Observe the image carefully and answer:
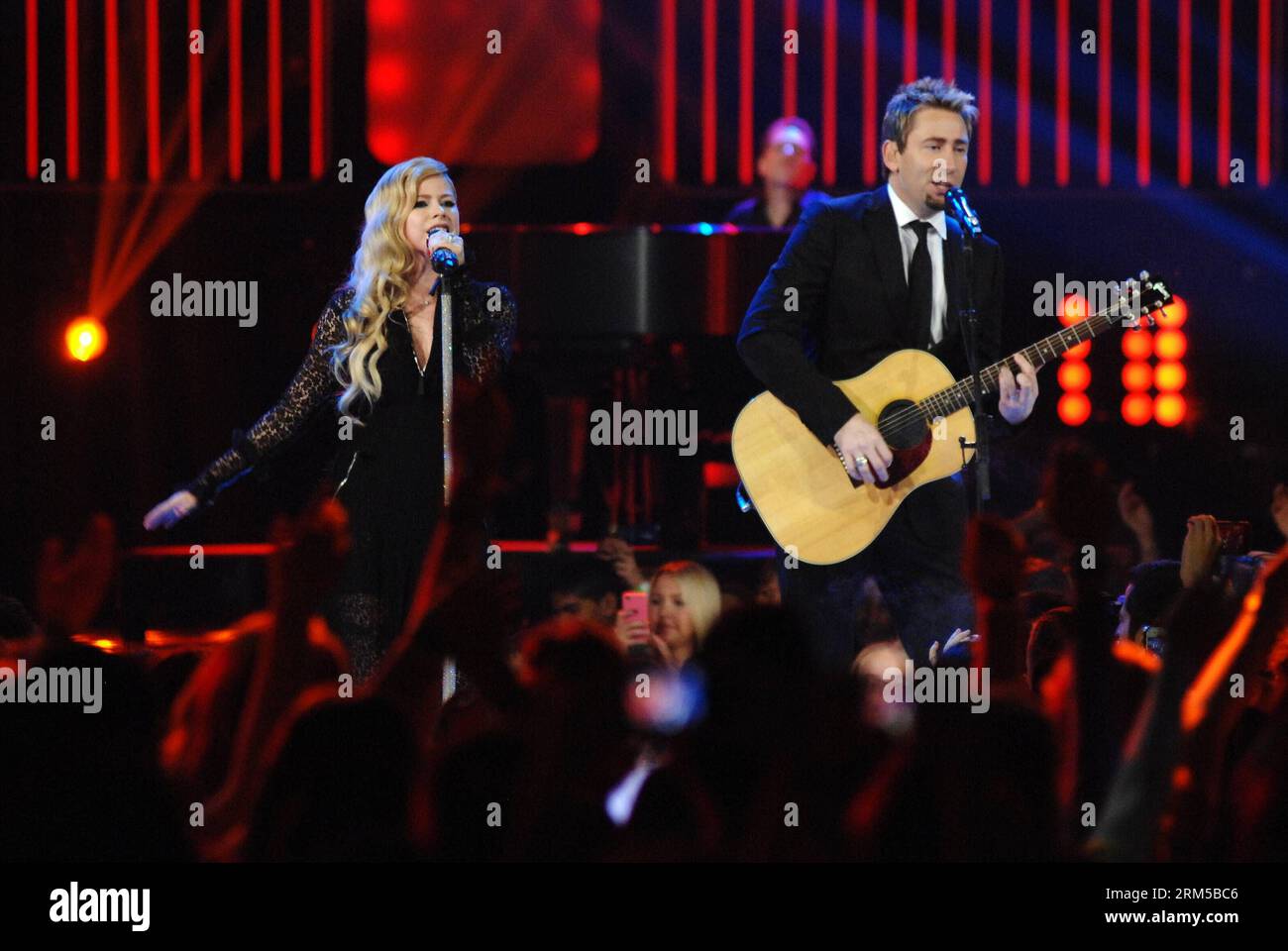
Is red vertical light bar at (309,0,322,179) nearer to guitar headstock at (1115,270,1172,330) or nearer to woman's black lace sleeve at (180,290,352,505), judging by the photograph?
woman's black lace sleeve at (180,290,352,505)

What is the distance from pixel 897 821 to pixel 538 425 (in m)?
5.34

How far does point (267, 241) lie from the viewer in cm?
718

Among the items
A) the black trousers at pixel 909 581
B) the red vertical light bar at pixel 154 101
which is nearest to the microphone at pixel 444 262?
the black trousers at pixel 909 581

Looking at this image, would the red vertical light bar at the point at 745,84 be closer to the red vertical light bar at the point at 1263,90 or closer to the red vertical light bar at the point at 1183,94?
the red vertical light bar at the point at 1183,94

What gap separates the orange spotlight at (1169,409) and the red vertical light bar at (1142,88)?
101cm

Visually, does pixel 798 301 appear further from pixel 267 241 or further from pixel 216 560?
pixel 267 241

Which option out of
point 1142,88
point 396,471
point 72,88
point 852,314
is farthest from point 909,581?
point 72,88

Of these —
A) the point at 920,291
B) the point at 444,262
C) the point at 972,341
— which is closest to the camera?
the point at 444,262

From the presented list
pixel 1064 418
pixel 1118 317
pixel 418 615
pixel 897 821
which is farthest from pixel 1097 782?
pixel 1064 418

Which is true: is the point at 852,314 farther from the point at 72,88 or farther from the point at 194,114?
the point at 72,88

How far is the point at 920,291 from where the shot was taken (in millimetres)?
4531

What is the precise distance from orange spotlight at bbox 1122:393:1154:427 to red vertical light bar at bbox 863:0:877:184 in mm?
1537

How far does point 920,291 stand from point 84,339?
4.15 meters

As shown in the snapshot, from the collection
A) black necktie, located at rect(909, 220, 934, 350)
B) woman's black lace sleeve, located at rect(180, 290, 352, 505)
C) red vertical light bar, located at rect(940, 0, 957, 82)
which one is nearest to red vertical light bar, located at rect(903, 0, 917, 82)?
red vertical light bar, located at rect(940, 0, 957, 82)
